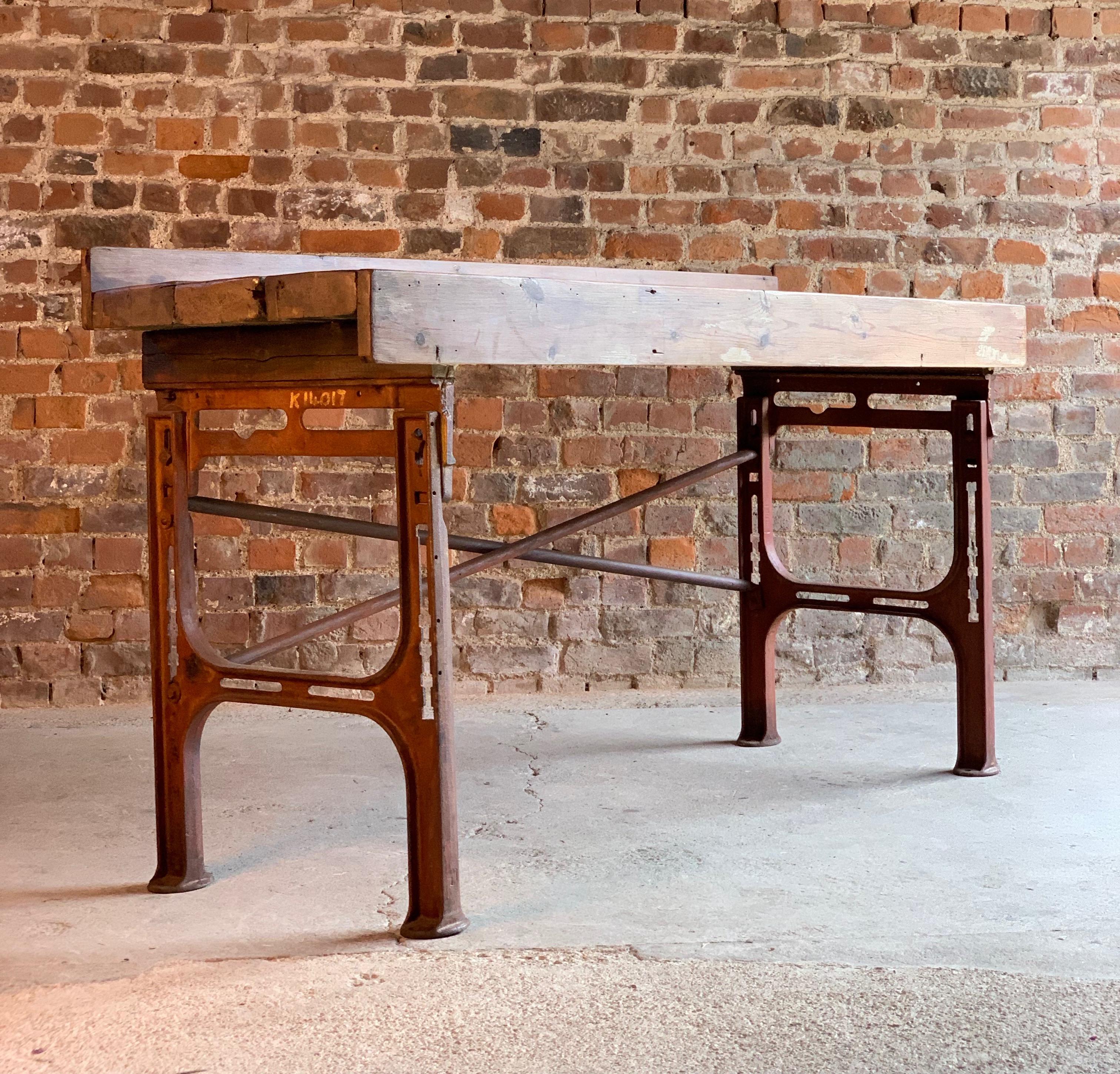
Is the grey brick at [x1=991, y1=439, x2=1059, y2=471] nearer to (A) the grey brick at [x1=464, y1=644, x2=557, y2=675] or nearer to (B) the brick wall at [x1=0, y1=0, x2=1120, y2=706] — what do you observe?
(B) the brick wall at [x1=0, y1=0, x2=1120, y2=706]

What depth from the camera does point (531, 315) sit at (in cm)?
220

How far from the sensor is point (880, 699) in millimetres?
4125

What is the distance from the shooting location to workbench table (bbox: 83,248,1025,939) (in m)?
2.15

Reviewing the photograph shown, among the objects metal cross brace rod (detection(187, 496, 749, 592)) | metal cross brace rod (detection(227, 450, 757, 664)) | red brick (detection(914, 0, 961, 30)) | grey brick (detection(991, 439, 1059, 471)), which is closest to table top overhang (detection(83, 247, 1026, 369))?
metal cross brace rod (detection(187, 496, 749, 592))

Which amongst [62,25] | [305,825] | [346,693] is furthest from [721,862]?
[62,25]

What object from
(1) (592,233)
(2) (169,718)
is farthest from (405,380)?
(1) (592,233)

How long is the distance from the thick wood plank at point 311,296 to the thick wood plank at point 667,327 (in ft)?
0.17

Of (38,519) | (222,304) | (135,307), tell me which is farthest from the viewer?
(38,519)

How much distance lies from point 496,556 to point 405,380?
2.30 feet

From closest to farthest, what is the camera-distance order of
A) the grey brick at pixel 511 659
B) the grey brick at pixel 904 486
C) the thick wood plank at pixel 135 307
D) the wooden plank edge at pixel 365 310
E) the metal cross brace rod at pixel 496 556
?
the wooden plank edge at pixel 365 310 < the thick wood plank at pixel 135 307 < the metal cross brace rod at pixel 496 556 < the grey brick at pixel 511 659 < the grey brick at pixel 904 486

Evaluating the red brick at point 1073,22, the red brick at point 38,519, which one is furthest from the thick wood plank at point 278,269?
the red brick at point 1073,22

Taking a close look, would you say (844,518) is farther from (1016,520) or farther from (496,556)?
(496,556)

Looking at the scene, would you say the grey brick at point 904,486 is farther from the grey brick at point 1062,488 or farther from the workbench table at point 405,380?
the workbench table at point 405,380

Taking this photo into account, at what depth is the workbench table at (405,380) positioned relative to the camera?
2.15 meters
